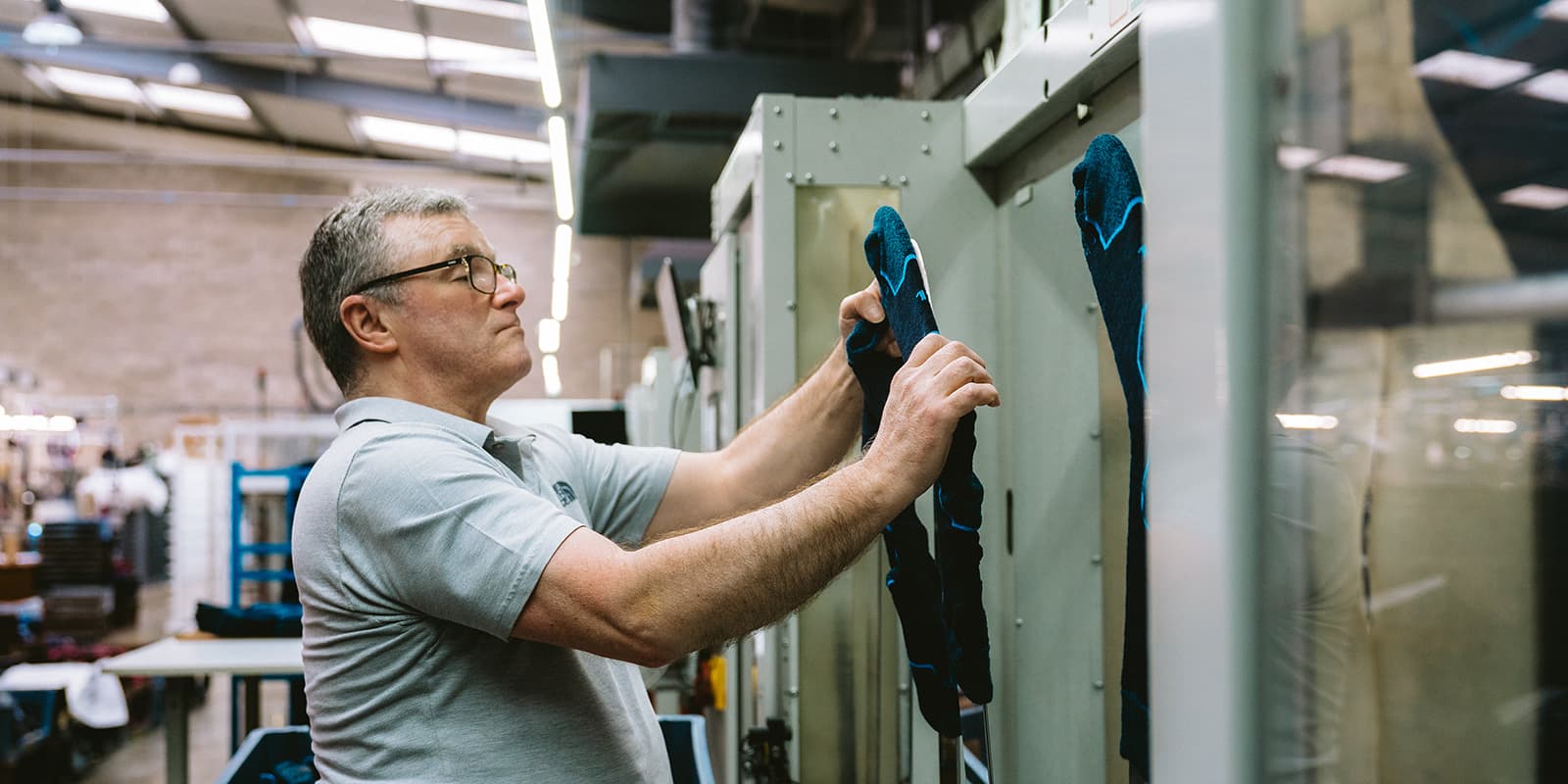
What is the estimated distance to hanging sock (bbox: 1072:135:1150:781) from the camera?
935 millimetres

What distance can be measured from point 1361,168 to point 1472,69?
0.25ft

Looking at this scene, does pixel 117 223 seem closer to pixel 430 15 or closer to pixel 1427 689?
pixel 430 15

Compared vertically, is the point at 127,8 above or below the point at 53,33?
above

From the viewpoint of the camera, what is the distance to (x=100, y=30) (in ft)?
29.5

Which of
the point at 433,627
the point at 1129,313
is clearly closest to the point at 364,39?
the point at 433,627

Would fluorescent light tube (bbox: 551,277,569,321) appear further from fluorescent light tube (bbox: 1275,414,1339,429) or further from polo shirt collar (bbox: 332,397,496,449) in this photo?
fluorescent light tube (bbox: 1275,414,1339,429)

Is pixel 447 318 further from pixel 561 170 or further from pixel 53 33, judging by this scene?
pixel 53 33

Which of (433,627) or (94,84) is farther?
(94,84)

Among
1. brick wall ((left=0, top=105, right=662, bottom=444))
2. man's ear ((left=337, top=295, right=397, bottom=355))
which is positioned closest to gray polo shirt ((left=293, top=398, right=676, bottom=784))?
man's ear ((left=337, top=295, right=397, bottom=355))

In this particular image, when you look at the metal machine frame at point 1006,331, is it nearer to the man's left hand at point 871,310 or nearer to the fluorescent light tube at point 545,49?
the man's left hand at point 871,310

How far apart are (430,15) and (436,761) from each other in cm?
724

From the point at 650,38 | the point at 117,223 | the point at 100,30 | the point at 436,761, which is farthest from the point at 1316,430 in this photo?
the point at 117,223

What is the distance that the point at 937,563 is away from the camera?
1.27 metres

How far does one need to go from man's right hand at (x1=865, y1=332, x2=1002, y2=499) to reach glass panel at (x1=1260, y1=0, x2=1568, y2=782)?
500mm
